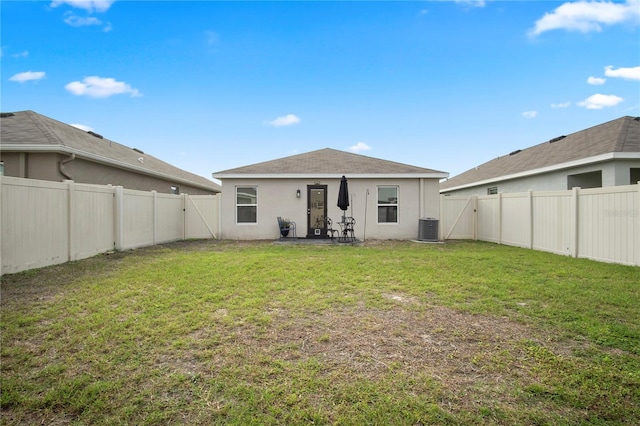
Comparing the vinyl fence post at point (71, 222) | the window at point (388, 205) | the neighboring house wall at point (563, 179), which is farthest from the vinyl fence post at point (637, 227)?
the vinyl fence post at point (71, 222)

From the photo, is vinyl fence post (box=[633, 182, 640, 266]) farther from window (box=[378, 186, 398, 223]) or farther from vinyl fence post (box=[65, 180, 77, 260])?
vinyl fence post (box=[65, 180, 77, 260])

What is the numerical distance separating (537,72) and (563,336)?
13172 millimetres

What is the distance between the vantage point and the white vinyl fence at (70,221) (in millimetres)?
5574

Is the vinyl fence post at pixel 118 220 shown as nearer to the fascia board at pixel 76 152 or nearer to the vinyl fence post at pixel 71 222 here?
the vinyl fence post at pixel 71 222

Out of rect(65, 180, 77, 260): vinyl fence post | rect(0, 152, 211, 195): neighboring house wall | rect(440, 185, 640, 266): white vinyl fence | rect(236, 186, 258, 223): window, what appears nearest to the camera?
rect(440, 185, 640, 266): white vinyl fence

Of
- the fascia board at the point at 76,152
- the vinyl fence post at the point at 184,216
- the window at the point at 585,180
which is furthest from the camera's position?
the vinyl fence post at the point at 184,216

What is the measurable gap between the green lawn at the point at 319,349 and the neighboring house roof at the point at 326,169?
7029 mm

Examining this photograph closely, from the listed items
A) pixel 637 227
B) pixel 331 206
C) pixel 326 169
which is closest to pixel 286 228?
pixel 331 206

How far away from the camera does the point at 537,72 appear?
12.1m

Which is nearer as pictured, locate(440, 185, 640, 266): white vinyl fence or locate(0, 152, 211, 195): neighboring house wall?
locate(440, 185, 640, 266): white vinyl fence

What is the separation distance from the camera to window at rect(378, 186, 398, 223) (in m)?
12.5

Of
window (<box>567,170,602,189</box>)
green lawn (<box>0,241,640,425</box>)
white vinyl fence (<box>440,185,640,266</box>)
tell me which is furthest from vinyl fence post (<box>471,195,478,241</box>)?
green lawn (<box>0,241,640,425</box>)

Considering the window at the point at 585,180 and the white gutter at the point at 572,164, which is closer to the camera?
the white gutter at the point at 572,164

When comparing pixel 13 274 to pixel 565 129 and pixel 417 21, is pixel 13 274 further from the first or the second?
pixel 565 129
